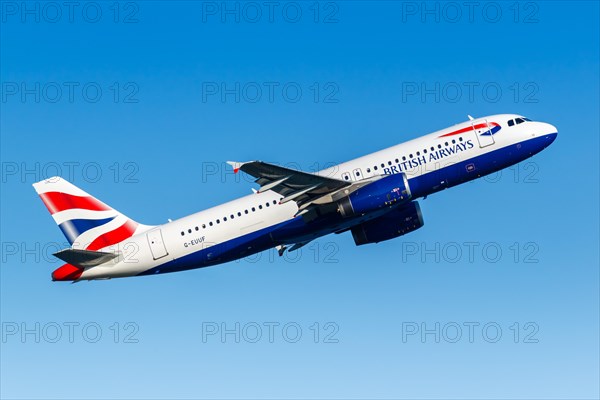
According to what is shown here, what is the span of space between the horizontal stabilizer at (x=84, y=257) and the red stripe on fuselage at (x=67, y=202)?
4288 mm

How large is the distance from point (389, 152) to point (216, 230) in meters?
12.4

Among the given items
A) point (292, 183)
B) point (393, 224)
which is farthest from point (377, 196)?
point (393, 224)

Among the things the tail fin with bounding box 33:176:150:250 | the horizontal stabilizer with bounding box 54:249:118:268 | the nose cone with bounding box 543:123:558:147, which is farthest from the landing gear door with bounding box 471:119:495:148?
the horizontal stabilizer with bounding box 54:249:118:268

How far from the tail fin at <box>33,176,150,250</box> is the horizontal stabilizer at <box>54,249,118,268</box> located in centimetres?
165

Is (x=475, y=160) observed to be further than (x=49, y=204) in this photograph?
No

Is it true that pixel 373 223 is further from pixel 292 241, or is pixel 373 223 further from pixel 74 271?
pixel 74 271

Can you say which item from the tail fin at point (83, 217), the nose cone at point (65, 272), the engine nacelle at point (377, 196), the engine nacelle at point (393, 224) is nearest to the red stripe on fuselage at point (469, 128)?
the engine nacelle at point (377, 196)

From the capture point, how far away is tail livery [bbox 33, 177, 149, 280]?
62219mm

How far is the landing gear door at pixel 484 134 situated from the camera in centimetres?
5906

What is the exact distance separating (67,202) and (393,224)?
22760mm

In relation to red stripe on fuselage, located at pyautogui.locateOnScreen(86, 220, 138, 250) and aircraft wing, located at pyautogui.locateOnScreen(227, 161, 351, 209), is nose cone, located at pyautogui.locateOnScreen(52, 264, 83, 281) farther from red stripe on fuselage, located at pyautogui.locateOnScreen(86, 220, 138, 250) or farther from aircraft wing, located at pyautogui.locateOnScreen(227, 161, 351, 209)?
aircraft wing, located at pyautogui.locateOnScreen(227, 161, 351, 209)

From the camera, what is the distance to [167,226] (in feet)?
201

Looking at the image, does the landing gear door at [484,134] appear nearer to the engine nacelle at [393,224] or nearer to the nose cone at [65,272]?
the engine nacelle at [393,224]

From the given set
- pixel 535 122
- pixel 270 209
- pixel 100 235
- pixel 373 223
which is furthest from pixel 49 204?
pixel 535 122
